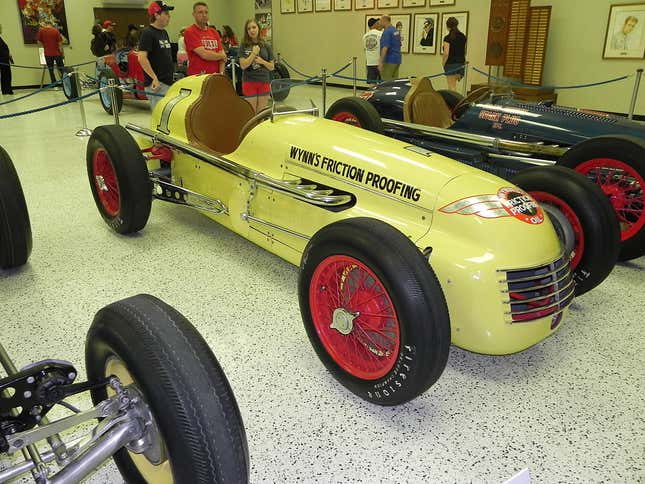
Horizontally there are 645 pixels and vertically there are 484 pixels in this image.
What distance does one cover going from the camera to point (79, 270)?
3.75 metres

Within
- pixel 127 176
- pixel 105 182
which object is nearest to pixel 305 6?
pixel 105 182

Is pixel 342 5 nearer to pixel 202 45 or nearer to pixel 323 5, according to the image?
pixel 323 5

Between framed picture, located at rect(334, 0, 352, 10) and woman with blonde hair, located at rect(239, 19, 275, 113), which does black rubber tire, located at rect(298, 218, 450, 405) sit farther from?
framed picture, located at rect(334, 0, 352, 10)

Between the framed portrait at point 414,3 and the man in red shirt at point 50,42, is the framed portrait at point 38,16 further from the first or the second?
the framed portrait at point 414,3

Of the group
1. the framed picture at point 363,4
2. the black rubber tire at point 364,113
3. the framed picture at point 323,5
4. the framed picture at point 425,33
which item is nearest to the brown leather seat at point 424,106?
the black rubber tire at point 364,113

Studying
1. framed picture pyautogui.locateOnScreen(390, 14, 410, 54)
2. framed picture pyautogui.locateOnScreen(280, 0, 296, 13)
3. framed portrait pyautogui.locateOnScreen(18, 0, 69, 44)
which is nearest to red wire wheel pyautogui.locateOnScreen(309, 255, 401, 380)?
framed picture pyautogui.locateOnScreen(390, 14, 410, 54)

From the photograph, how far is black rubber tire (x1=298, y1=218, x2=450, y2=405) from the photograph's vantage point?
6.72ft

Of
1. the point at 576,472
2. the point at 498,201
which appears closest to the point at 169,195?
the point at 498,201

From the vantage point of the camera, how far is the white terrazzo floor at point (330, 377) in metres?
2.15

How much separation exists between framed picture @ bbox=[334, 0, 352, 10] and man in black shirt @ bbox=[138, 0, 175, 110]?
958 centimetres

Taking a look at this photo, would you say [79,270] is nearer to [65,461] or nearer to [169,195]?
[169,195]

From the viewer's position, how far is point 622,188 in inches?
150

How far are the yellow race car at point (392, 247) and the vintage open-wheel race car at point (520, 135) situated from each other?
885mm

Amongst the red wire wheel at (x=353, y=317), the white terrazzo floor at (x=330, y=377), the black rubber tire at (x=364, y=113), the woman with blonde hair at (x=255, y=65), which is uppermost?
the woman with blonde hair at (x=255, y=65)
